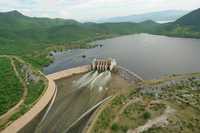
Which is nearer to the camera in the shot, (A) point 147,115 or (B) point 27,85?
(A) point 147,115

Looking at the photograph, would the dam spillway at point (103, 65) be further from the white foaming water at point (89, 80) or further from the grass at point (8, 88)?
the grass at point (8, 88)

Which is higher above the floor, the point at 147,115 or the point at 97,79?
the point at 147,115

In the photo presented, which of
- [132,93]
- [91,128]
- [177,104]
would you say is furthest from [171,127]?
[132,93]

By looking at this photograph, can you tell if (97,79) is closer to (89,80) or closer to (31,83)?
(89,80)

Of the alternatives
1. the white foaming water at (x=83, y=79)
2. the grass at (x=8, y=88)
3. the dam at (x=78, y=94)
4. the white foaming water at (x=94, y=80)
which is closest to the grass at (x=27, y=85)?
the grass at (x=8, y=88)

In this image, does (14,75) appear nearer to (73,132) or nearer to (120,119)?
(73,132)

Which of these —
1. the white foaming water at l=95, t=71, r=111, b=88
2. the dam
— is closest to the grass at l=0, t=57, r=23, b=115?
the dam

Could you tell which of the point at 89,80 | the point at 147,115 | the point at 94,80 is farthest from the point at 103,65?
the point at 147,115

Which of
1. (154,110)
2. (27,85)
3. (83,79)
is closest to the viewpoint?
(154,110)

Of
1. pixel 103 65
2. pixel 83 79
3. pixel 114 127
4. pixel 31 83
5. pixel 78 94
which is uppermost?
pixel 103 65

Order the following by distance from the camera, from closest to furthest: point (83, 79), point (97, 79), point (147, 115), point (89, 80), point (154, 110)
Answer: point (147, 115) < point (154, 110) < point (89, 80) < point (97, 79) < point (83, 79)
